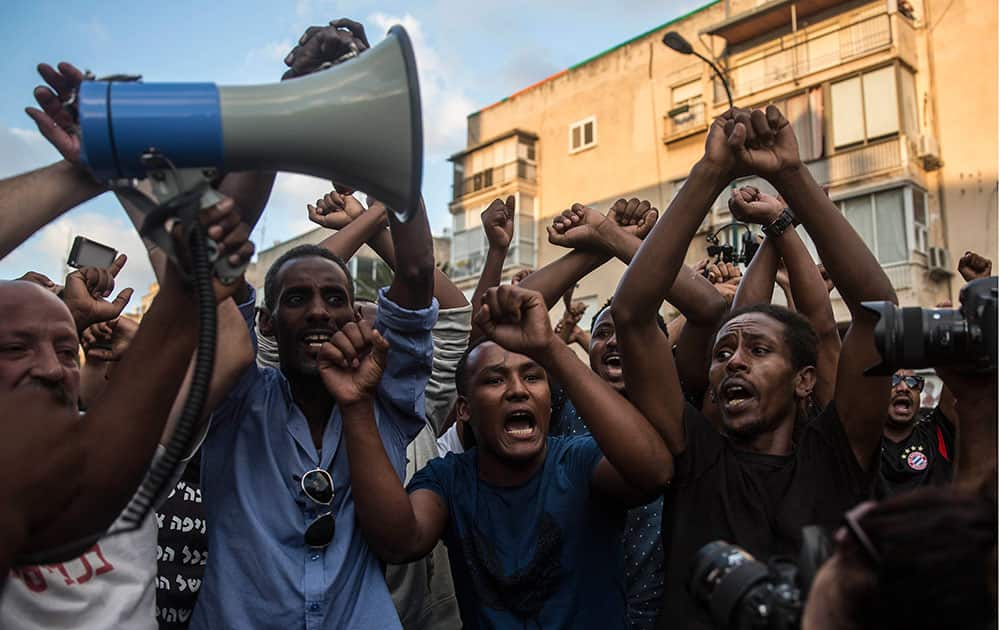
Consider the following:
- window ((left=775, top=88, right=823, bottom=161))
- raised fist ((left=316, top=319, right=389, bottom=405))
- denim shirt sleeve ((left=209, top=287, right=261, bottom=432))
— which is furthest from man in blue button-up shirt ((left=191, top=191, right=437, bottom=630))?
window ((left=775, top=88, right=823, bottom=161))

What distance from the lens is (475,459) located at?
3055 millimetres

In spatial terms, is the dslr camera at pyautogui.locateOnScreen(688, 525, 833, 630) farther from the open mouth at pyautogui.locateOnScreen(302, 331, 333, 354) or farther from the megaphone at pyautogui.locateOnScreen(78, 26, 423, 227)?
the open mouth at pyautogui.locateOnScreen(302, 331, 333, 354)

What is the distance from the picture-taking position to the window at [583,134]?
24031 millimetres

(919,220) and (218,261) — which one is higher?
(919,220)

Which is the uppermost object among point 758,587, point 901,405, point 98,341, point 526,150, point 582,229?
point 526,150

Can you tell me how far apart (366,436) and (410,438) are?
0.38 metres

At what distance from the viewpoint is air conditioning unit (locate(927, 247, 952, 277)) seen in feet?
57.3

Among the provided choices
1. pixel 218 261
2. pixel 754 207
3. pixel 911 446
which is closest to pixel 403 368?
pixel 218 261

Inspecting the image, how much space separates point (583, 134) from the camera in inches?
957

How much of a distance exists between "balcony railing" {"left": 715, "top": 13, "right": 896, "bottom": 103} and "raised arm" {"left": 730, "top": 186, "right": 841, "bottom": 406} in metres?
16.4

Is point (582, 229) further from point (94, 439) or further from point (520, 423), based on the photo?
point (94, 439)

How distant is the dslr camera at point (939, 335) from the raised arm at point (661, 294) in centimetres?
74

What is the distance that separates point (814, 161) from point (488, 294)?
17988mm

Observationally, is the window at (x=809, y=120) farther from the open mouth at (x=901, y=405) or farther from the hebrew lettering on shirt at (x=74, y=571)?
the hebrew lettering on shirt at (x=74, y=571)
